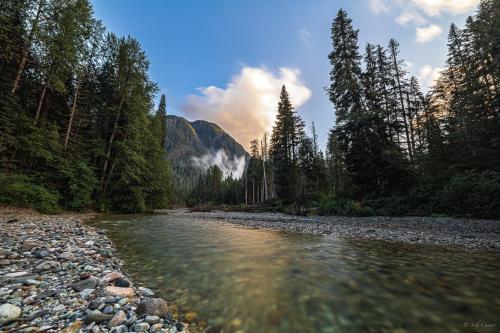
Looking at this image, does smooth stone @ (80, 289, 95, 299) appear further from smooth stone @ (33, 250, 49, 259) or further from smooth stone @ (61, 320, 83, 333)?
smooth stone @ (33, 250, 49, 259)

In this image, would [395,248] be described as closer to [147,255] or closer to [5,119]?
[147,255]

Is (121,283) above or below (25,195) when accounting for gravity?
below

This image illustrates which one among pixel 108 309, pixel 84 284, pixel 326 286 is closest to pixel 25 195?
pixel 84 284

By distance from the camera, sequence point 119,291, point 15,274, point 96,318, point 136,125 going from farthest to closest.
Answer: point 136,125
point 15,274
point 119,291
point 96,318

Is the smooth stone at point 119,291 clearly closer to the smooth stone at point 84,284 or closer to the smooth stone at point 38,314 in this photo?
the smooth stone at point 84,284

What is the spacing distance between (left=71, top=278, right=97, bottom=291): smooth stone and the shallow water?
2.86ft

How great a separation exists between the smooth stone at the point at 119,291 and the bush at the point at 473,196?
17.3 metres

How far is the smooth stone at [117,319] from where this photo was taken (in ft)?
8.02

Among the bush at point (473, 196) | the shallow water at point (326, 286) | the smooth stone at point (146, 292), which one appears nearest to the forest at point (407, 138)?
the bush at point (473, 196)

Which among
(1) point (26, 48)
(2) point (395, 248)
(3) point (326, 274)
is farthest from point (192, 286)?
(1) point (26, 48)

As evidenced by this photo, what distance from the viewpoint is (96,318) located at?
249cm

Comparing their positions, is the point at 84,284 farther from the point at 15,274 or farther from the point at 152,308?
the point at 152,308

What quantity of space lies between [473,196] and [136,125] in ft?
84.6

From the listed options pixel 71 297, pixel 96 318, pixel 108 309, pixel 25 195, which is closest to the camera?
pixel 96 318
